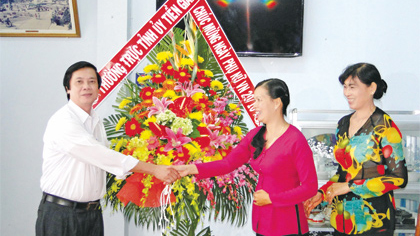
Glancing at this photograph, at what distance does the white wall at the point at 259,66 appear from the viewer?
3.24 m

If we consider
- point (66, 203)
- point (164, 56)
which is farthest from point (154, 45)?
point (66, 203)

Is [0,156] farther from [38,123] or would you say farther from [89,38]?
[89,38]

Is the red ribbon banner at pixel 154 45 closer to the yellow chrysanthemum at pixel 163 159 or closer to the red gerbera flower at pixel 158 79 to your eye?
the red gerbera flower at pixel 158 79

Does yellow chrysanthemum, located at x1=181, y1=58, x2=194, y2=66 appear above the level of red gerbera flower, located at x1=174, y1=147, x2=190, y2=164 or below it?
above

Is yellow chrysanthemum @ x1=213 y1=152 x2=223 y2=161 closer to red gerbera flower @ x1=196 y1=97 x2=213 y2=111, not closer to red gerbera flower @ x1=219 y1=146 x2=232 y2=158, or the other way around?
red gerbera flower @ x1=219 y1=146 x2=232 y2=158

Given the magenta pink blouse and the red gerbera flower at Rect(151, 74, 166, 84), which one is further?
the red gerbera flower at Rect(151, 74, 166, 84)

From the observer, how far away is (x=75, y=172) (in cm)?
185

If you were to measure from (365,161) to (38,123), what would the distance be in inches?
103

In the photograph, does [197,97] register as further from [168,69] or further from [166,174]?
[166,174]

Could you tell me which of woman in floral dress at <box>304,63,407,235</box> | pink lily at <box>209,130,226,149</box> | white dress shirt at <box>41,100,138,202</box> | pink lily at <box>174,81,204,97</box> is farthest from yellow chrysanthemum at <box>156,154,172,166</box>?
woman in floral dress at <box>304,63,407,235</box>

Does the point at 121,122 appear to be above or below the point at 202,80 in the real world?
below

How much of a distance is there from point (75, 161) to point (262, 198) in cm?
88

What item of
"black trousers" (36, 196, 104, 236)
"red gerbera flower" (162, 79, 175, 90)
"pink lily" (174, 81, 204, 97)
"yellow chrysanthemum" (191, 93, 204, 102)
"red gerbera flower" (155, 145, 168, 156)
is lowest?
"black trousers" (36, 196, 104, 236)

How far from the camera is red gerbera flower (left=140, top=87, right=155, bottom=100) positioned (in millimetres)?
1888
